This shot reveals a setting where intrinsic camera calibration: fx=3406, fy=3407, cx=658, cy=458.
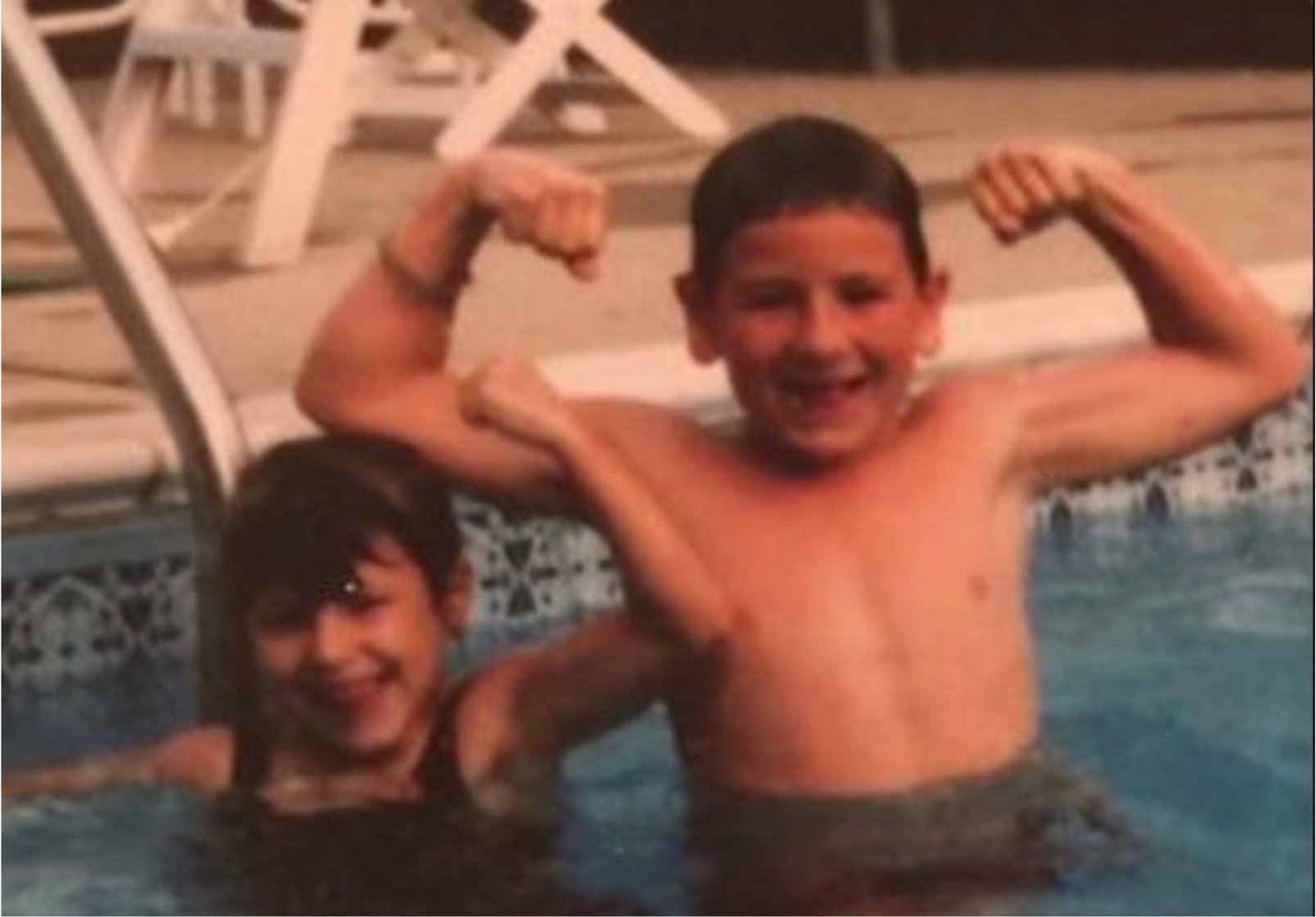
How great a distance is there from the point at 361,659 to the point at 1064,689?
112cm

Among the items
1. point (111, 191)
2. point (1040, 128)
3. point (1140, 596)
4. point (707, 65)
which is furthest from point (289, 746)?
point (707, 65)

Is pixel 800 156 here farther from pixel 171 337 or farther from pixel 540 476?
pixel 171 337

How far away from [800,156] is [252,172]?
314 centimetres

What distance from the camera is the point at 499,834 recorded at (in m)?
3.05

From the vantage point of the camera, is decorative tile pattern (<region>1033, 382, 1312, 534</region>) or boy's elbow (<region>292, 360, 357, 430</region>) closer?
boy's elbow (<region>292, 360, 357, 430</region>)

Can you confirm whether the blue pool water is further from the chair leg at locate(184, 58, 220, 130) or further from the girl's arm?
the chair leg at locate(184, 58, 220, 130)

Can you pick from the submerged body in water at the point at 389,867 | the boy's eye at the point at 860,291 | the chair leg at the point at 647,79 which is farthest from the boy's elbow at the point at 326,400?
the chair leg at the point at 647,79

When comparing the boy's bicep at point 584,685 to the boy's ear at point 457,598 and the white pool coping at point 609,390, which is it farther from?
the white pool coping at point 609,390

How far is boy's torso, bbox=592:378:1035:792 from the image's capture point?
9.64 ft

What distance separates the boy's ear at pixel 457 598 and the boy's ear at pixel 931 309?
0.45m

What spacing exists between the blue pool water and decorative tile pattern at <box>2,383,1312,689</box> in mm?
35

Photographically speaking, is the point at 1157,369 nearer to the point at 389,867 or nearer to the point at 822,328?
the point at 822,328

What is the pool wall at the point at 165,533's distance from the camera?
361cm

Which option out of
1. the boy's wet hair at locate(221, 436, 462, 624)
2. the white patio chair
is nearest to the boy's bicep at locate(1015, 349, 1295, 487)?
the boy's wet hair at locate(221, 436, 462, 624)
